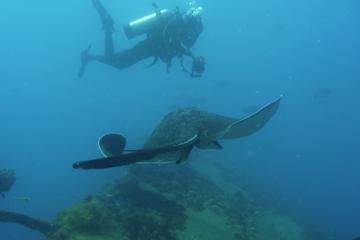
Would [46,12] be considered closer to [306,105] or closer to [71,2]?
[71,2]

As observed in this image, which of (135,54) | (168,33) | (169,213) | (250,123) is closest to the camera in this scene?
(250,123)

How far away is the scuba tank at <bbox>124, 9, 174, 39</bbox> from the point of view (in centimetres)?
1271

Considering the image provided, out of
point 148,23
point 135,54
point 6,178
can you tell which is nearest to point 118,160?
point 6,178

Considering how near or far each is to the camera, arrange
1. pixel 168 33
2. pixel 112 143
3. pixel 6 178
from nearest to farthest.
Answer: pixel 112 143 → pixel 6 178 → pixel 168 33

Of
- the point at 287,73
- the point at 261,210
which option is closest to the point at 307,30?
the point at 287,73

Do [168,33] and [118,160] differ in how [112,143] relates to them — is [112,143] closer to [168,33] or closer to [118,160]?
[118,160]

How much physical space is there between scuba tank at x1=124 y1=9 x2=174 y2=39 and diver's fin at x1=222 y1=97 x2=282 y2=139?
6.88 meters

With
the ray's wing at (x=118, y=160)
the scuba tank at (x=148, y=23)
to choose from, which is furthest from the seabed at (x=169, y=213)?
the scuba tank at (x=148, y=23)

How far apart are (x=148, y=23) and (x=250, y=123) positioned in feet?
25.2

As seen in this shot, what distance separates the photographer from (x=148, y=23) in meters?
13.1

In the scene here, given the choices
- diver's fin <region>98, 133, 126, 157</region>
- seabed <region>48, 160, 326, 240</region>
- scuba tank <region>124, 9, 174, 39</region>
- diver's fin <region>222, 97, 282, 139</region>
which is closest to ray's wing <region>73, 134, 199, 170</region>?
diver's fin <region>98, 133, 126, 157</region>

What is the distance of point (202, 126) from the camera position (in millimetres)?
7020

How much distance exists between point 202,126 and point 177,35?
5.83m

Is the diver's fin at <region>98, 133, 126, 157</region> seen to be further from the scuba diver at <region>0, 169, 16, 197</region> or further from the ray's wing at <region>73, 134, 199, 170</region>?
the scuba diver at <region>0, 169, 16, 197</region>
